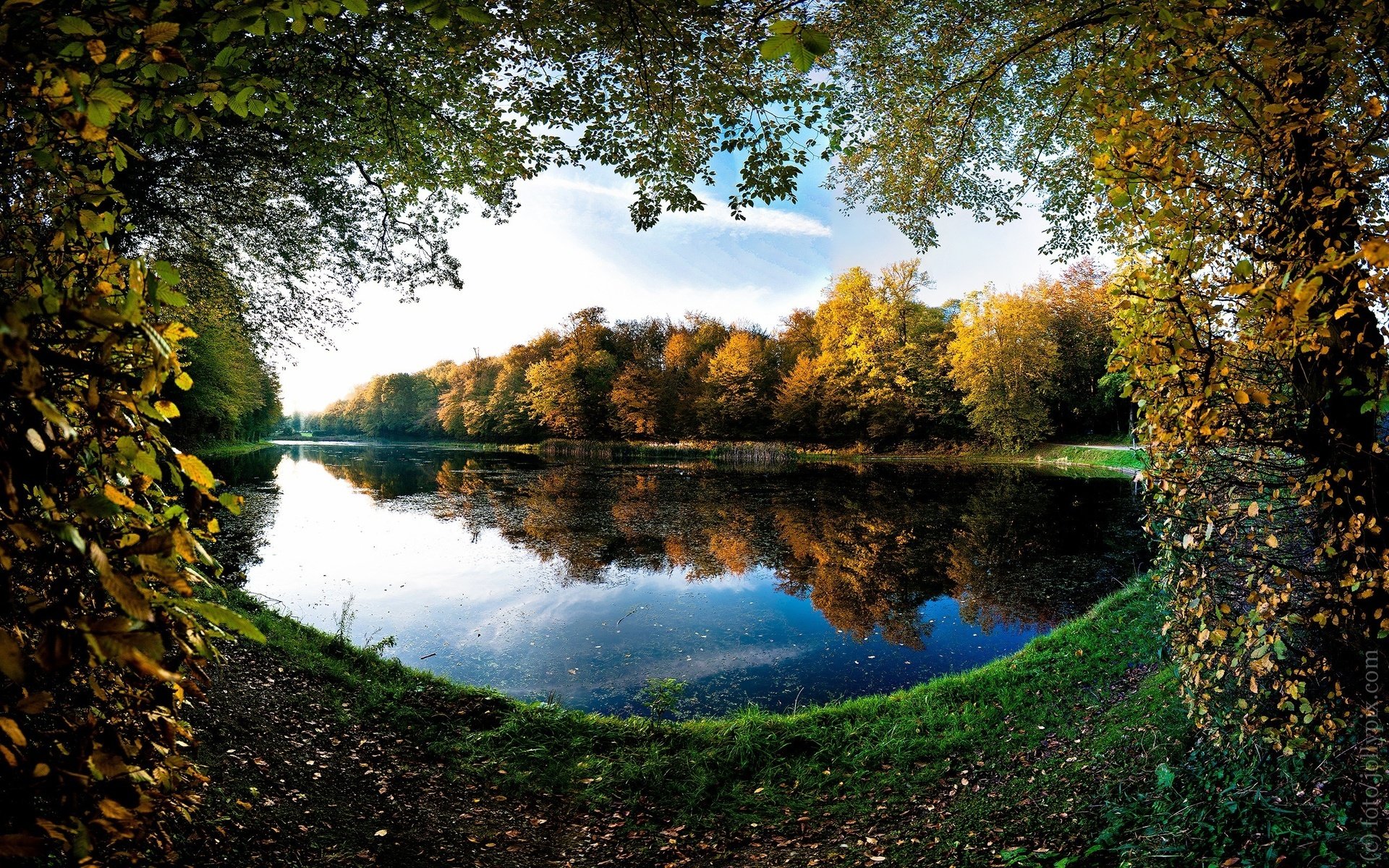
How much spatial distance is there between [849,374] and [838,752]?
41796mm

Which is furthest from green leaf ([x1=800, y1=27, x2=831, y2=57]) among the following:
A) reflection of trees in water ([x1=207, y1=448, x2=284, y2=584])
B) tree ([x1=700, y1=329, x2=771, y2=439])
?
tree ([x1=700, y1=329, x2=771, y2=439])

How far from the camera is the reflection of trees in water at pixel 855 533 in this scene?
1098 centimetres

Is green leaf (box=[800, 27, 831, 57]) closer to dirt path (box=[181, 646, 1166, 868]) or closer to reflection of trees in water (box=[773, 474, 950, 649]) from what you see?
dirt path (box=[181, 646, 1166, 868])

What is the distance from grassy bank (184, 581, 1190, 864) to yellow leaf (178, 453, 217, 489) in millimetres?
3407

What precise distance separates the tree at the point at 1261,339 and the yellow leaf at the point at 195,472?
3.97m

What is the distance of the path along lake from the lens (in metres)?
8.27

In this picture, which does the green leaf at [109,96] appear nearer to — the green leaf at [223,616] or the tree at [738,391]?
the green leaf at [223,616]

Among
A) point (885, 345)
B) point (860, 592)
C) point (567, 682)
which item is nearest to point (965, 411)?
point (885, 345)

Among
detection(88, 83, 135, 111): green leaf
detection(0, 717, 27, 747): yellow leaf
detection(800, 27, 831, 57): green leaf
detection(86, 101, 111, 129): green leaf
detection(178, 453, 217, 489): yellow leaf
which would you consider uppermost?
detection(800, 27, 831, 57): green leaf

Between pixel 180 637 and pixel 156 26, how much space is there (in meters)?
1.66

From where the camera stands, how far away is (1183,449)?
11.2 feet

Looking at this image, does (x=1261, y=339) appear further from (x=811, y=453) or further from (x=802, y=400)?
(x=811, y=453)

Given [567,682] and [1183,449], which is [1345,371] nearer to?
[1183,449]

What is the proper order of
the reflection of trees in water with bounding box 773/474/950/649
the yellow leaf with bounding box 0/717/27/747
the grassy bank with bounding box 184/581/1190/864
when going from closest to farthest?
the yellow leaf with bounding box 0/717/27/747 → the grassy bank with bounding box 184/581/1190/864 → the reflection of trees in water with bounding box 773/474/950/649
